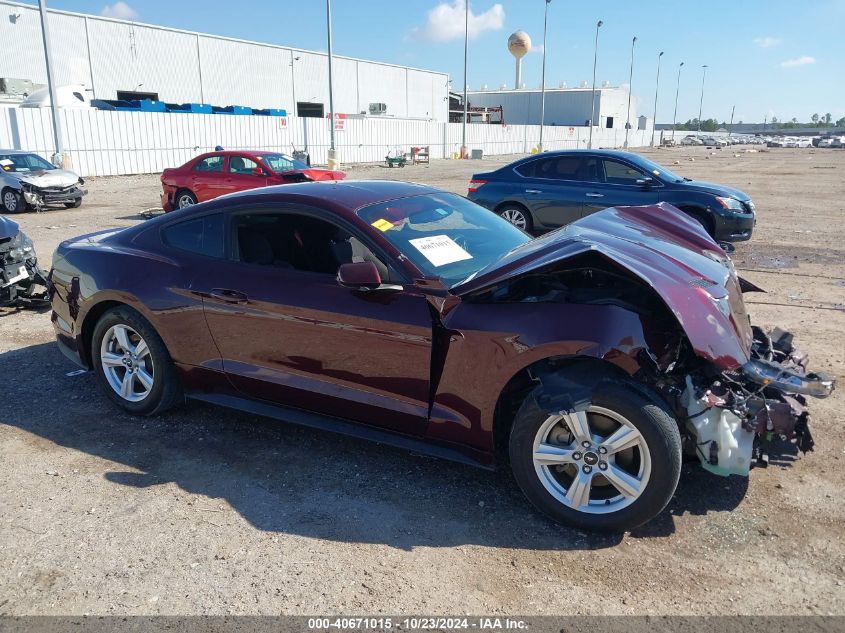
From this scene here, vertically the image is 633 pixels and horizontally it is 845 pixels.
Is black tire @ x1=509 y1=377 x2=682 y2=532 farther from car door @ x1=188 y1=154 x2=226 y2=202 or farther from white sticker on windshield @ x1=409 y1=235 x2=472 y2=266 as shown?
car door @ x1=188 y1=154 x2=226 y2=202

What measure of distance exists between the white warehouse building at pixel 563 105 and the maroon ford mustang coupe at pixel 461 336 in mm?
85810

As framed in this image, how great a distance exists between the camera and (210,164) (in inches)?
592

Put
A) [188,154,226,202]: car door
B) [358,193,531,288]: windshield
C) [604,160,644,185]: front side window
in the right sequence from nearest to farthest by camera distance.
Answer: [358,193,531,288]: windshield → [604,160,644,185]: front side window → [188,154,226,202]: car door

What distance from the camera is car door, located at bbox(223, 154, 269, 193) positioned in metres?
14.8

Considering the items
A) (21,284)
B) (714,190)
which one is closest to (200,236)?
(21,284)

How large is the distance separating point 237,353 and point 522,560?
6.89ft

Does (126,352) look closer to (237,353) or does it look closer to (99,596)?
(237,353)

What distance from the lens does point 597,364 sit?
3045 mm

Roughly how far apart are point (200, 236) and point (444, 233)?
1.59 meters

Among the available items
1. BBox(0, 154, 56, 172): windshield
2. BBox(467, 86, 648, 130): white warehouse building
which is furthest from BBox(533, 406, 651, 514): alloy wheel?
BBox(467, 86, 648, 130): white warehouse building

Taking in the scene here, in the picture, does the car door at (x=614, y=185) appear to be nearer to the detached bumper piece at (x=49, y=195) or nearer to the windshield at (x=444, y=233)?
the windshield at (x=444, y=233)

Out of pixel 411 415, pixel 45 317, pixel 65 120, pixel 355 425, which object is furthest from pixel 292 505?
pixel 65 120

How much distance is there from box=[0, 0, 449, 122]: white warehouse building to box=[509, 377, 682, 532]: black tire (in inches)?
1471

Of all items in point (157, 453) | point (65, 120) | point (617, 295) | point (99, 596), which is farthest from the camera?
point (65, 120)
